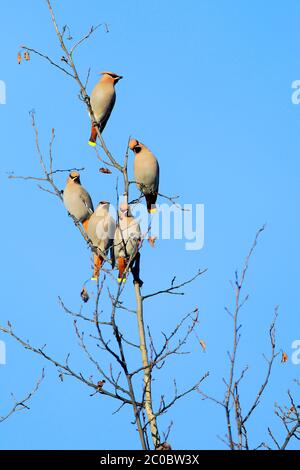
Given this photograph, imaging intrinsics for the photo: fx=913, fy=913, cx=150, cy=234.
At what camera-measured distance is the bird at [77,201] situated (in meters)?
7.70

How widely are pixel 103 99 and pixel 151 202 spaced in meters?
1.01

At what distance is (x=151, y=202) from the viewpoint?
7691mm

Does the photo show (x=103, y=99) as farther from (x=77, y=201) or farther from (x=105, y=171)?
(x=105, y=171)

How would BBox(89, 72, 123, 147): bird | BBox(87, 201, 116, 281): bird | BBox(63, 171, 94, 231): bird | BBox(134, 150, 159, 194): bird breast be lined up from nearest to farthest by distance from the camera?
BBox(87, 201, 116, 281): bird → BBox(134, 150, 159, 194): bird breast → BBox(63, 171, 94, 231): bird → BBox(89, 72, 123, 147): bird

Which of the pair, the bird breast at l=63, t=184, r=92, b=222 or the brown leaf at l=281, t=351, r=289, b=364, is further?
the bird breast at l=63, t=184, r=92, b=222

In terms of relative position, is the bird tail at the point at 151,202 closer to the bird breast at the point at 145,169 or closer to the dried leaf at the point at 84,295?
the bird breast at the point at 145,169

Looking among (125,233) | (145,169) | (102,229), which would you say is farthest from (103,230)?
(145,169)

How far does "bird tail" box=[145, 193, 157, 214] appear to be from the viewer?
7.60 meters

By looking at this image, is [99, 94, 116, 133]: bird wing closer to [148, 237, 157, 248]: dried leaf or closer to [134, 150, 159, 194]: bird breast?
[134, 150, 159, 194]: bird breast

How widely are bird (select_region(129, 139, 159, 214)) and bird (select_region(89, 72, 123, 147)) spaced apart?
0.41 metres

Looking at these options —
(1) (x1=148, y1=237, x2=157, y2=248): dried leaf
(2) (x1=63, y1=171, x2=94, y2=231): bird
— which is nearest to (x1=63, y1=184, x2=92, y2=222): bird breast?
(2) (x1=63, y1=171, x2=94, y2=231): bird

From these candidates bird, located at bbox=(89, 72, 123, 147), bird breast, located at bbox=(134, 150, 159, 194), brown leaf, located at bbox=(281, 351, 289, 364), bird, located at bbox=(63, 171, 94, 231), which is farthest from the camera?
bird, located at bbox=(89, 72, 123, 147)
